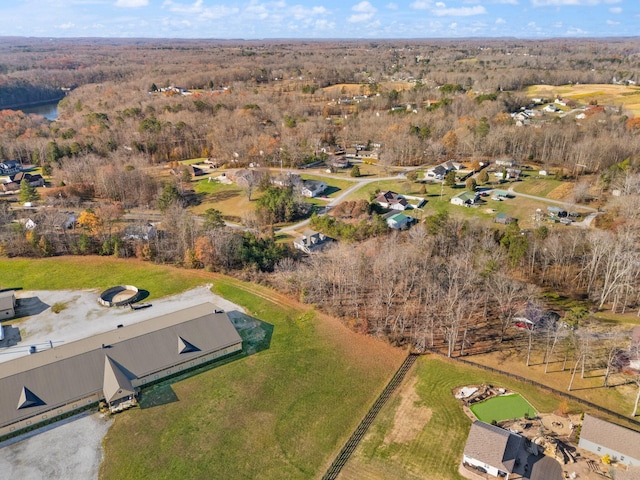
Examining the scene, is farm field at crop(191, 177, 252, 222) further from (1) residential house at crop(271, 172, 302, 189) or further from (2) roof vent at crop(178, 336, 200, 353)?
(2) roof vent at crop(178, 336, 200, 353)

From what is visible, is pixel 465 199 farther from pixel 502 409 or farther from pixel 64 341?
pixel 64 341

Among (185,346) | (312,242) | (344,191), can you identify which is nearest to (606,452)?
(185,346)

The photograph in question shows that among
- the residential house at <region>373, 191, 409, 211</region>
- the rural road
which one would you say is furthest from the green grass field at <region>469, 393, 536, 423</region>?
the rural road

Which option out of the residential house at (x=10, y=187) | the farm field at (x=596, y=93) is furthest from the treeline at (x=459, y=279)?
the farm field at (x=596, y=93)

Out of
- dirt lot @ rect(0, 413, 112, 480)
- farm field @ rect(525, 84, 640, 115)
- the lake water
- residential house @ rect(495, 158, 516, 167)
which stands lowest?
dirt lot @ rect(0, 413, 112, 480)

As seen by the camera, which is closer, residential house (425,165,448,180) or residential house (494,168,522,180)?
residential house (494,168,522,180)

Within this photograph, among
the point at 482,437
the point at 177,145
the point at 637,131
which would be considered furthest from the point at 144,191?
the point at 637,131

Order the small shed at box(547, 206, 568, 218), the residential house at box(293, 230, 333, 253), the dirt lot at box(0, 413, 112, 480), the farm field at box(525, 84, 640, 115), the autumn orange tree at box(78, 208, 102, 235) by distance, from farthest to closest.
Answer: the farm field at box(525, 84, 640, 115), the small shed at box(547, 206, 568, 218), the autumn orange tree at box(78, 208, 102, 235), the residential house at box(293, 230, 333, 253), the dirt lot at box(0, 413, 112, 480)
